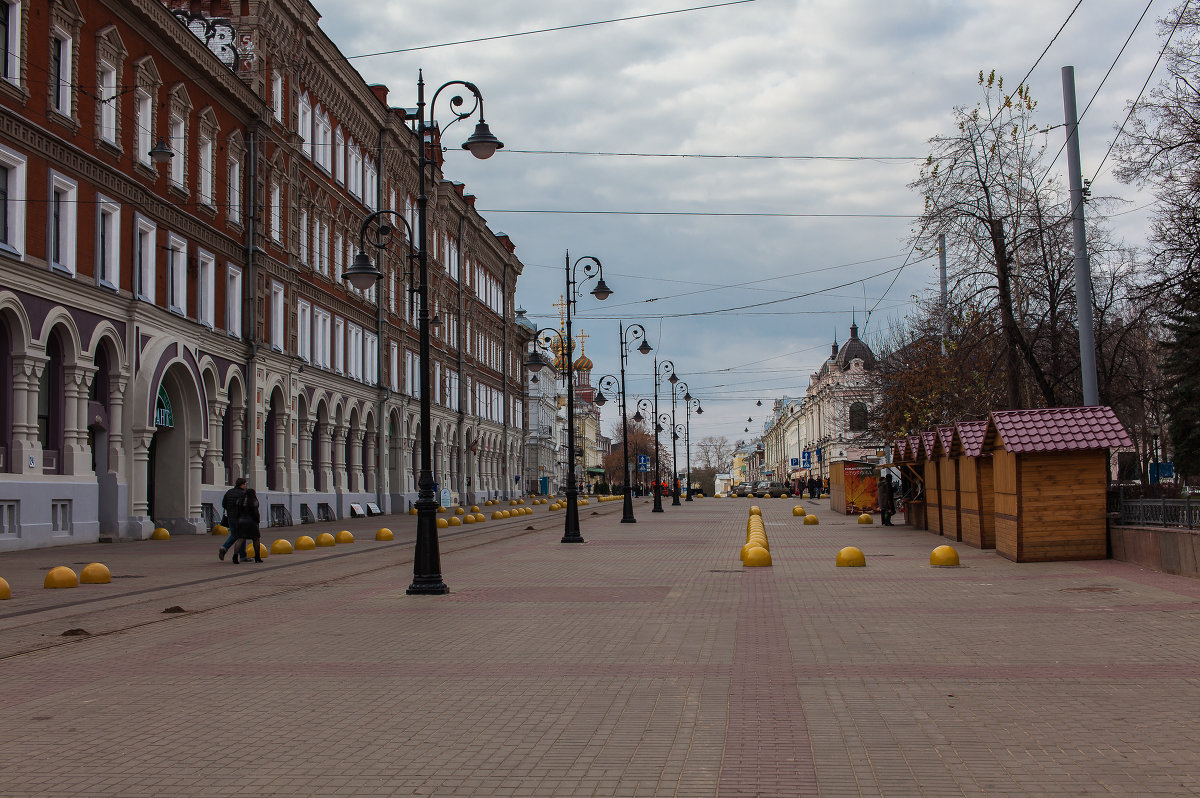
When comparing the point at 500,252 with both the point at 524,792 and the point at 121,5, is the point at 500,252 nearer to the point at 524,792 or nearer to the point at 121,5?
the point at 121,5

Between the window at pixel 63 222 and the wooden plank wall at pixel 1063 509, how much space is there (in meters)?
22.1

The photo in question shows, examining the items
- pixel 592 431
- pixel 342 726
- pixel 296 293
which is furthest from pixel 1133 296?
pixel 592 431

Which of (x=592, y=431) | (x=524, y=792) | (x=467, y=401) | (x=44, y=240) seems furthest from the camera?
(x=592, y=431)

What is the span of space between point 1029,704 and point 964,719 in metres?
0.73

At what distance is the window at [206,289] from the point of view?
35594 millimetres

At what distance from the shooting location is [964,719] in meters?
7.33

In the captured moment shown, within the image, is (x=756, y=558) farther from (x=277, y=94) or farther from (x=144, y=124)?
(x=277, y=94)

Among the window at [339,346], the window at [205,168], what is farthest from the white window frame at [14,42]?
the window at [339,346]

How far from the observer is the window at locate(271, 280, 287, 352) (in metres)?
41.4

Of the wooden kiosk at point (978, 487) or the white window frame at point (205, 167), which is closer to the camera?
the wooden kiosk at point (978, 487)

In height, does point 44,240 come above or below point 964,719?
above

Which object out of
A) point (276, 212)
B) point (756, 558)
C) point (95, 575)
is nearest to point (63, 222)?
point (95, 575)

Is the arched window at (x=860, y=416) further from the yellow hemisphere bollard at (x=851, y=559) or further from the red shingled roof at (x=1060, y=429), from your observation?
the yellow hemisphere bollard at (x=851, y=559)

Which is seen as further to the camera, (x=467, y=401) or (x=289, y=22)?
(x=467, y=401)
